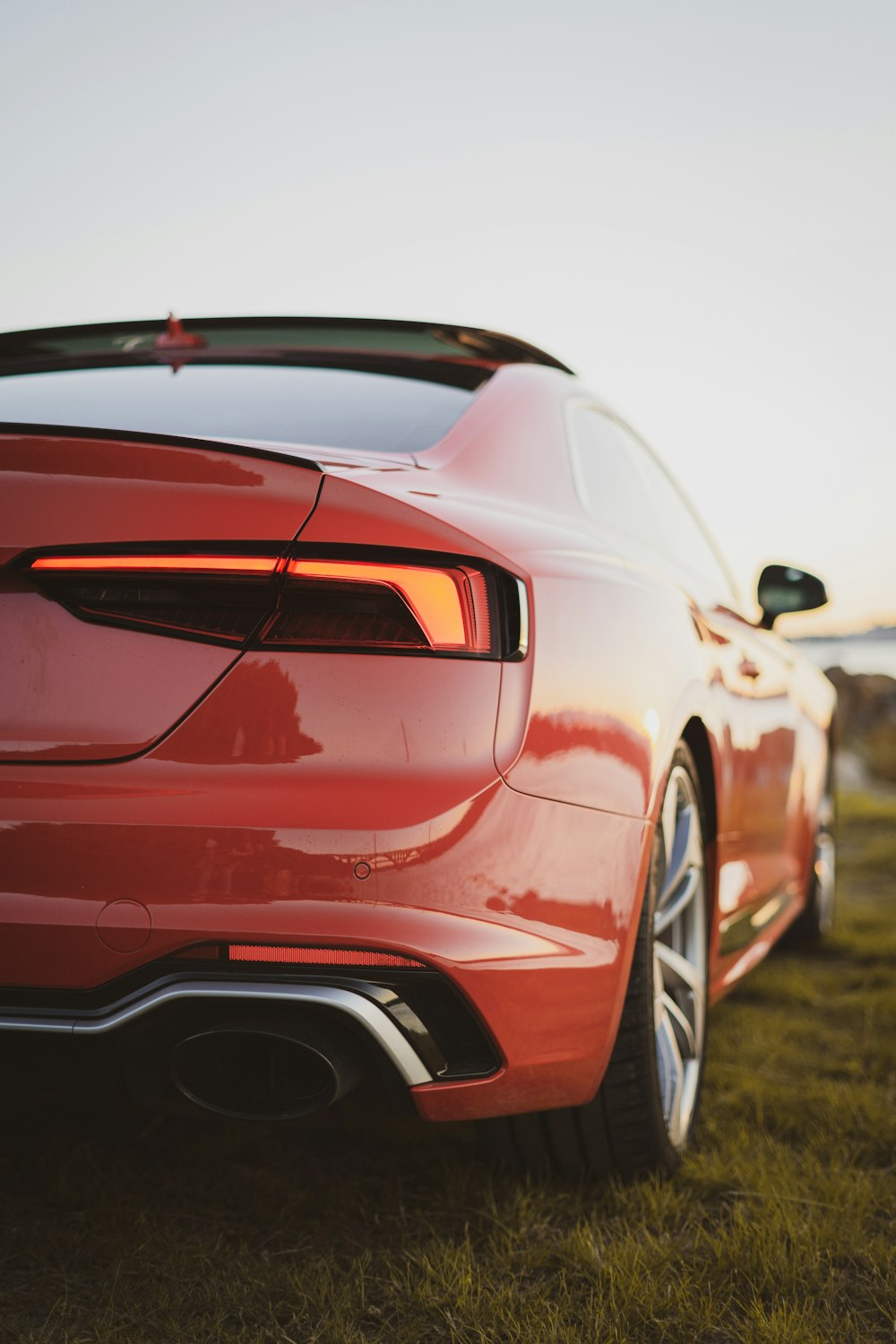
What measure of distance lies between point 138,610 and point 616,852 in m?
0.78

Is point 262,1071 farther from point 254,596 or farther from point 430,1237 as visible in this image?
point 254,596

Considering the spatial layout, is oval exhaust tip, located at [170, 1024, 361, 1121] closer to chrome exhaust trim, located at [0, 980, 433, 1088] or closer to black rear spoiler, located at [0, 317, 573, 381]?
chrome exhaust trim, located at [0, 980, 433, 1088]

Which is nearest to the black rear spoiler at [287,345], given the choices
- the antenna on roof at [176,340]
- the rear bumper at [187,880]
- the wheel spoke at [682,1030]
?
the antenna on roof at [176,340]

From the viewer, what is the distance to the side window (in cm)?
236

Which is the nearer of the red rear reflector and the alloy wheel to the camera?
the red rear reflector

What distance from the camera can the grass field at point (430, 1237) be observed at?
167 cm

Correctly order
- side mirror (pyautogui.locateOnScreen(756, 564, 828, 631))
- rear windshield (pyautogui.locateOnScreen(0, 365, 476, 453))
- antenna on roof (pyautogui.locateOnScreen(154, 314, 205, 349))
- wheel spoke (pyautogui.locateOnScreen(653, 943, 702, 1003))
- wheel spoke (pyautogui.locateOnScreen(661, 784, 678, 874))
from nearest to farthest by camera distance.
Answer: rear windshield (pyautogui.locateOnScreen(0, 365, 476, 453))
wheel spoke (pyautogui.locateOnScreen(661, 784, 678, 874))
wheel spoke (pyautogui.locateOnScreen(653, 943, 702, 1003))
antenna on roof (pyautogui.locateOnScreen(154, 314, 205, 349))
side mirror (pyautogui.locateOnScreen(756, 564, 828, 631))

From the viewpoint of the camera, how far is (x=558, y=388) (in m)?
2.47

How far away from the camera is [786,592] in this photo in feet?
12.1

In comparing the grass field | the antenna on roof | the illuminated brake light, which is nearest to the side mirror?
the grass field

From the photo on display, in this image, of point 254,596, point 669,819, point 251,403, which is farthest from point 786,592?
point 254,596

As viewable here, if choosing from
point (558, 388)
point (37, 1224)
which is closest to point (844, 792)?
point (558, 388)

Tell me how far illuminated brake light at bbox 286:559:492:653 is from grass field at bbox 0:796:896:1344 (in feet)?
3.17

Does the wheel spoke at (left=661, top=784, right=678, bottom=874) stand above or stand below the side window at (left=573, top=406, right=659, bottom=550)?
below
